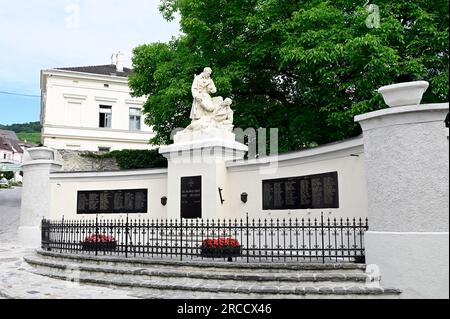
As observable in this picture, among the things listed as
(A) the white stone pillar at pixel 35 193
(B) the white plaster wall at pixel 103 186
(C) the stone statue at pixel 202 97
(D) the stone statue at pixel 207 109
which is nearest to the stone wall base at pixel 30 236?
(A) the white stone pillar at pixel 35 193

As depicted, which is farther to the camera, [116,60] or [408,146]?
[116,60]

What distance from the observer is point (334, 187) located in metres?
11.6

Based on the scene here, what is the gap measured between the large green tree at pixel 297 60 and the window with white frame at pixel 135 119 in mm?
22532

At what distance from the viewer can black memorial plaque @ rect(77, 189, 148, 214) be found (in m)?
17.5

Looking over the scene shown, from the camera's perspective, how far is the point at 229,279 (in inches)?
360

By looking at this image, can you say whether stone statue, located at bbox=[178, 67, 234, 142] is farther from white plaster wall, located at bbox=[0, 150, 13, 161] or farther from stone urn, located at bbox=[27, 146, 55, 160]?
white plaster wall, located at bbox=[0, 150, 13, 161]

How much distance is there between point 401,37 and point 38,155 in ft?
48.0

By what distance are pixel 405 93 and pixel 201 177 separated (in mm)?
8449

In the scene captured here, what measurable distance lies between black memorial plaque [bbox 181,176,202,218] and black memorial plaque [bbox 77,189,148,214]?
2.30 metres

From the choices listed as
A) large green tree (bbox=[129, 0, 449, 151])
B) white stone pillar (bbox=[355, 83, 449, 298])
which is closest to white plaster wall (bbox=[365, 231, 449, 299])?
white stone pillar (bbox=[355, 83, 449, 298])

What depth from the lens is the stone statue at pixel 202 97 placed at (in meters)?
16.1

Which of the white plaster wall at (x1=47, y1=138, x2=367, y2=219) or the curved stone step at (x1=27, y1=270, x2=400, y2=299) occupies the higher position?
the white plaster wall at (x1=47, y1=138, x2=367, y2=219)

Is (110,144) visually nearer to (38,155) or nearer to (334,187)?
(38,155)
